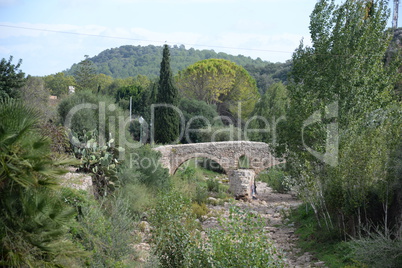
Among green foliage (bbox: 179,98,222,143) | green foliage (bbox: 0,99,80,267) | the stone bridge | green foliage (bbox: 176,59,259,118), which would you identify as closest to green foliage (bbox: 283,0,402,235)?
green foliage (bbox: 0,99,80,267)

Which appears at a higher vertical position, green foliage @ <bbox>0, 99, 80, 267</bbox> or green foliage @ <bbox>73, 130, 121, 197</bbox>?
green foliage @ <bbox>0, 99, 80, 267</bbox>

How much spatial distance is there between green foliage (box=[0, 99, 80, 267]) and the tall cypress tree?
1956cm

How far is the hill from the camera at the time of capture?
242 feet

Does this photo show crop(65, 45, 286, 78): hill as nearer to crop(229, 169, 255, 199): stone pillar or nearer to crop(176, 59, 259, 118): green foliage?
crop(176, 59, 259, 118): green foliage

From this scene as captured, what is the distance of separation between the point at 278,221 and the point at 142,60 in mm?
70040

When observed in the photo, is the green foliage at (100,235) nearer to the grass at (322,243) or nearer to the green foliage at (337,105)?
the grass at (322,243)

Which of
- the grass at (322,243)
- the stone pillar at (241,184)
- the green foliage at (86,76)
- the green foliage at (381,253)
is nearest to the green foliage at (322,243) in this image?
the grass at (322,243)

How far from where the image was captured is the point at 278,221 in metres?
13.2

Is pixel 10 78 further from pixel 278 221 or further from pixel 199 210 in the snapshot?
pixel 278 221

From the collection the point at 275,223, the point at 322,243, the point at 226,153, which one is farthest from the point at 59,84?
the point at 322,243

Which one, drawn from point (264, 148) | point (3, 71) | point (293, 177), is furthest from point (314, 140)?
point (3, 71)

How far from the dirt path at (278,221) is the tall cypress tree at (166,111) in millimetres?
6006

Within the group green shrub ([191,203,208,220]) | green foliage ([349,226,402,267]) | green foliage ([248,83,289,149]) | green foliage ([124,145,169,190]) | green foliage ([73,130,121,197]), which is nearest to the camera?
green foliage ([349,226,402,267])

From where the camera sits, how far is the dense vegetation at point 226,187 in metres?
4.20
